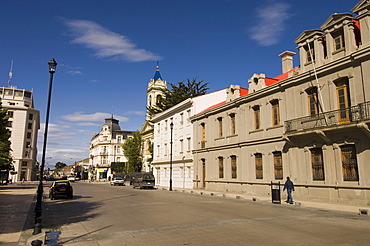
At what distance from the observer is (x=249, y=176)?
26.7m

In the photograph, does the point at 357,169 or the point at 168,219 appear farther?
the point at 357,169

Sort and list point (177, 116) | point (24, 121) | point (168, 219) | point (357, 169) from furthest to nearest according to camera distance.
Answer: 1. point (24, 121)
2. point (177, 116)
3. point (357, 169)
4. point (168, 219)

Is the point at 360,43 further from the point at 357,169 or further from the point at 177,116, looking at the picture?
the point at 177,116

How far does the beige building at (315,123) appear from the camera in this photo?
699 inches

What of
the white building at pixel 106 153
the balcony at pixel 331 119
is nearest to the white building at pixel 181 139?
the balcony at pixel 331 119

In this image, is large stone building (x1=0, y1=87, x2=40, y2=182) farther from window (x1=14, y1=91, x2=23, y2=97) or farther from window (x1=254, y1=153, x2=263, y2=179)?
window (x1=254, y1=153, x2=263, y2=179)

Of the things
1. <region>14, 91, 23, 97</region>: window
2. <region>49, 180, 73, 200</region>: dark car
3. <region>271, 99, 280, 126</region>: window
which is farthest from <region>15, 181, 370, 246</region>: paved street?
<region>14, 91, 23, 97</region>: window

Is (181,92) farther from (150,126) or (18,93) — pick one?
(18,93)

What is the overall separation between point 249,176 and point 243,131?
13.9 ft

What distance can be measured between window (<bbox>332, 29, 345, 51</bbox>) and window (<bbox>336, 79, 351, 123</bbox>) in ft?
7.70

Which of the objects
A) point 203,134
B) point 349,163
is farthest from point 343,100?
point 203,134

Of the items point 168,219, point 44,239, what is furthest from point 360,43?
point 44,239

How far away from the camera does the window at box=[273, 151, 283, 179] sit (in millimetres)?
23297

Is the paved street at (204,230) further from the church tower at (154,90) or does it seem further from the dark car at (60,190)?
the church tower at (154,90)
